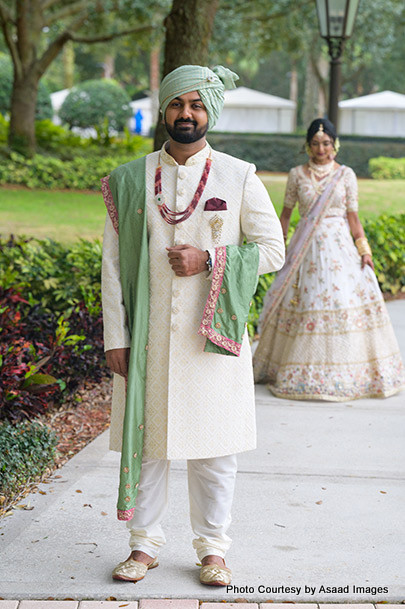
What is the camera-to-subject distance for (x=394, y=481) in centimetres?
459

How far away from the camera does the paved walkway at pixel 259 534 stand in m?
3.26

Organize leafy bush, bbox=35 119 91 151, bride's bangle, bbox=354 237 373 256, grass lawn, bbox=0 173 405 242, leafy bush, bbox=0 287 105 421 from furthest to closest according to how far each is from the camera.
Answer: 1. leafy bush, bbox=35 119 91 151
2. grass lawn, bbox=0 173 405 242
3. bride's bangle, bbox=354 237 373 256
4. leafy bush, bbox=0 287 105 421

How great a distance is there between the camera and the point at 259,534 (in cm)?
383

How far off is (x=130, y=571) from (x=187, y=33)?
Answer: 17.3 feet

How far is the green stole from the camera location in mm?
3201

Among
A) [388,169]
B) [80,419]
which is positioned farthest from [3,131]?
[80,419]

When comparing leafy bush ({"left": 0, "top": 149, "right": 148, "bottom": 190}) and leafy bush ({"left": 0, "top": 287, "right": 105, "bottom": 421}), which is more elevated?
leafy bush ({"left": 0, "top": 149, "right": 148, "bottom": 190})

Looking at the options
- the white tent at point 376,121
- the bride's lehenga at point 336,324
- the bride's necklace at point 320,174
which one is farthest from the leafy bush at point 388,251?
the white tent at point 376,121

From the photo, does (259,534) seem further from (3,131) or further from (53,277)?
(3,131)

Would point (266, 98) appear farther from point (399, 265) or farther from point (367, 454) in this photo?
point (367, 454)

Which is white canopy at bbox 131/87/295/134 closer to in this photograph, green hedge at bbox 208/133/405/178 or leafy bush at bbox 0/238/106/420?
green hedge at bbox 208/133/405/178

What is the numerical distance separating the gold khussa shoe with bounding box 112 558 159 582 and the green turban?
1.74m

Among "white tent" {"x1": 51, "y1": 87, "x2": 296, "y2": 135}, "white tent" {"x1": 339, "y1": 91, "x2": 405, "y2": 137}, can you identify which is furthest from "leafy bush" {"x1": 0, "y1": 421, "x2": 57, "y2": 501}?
"white tent" {"x1": 339, "y1": 91, "x2": 405, "y2": 137}

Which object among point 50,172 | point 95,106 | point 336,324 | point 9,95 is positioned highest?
point 9,95
